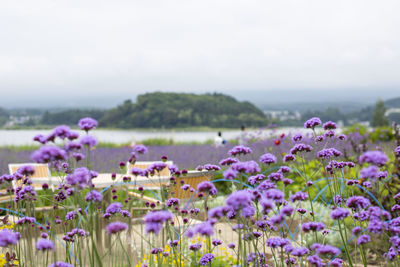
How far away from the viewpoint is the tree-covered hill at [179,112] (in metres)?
22.8

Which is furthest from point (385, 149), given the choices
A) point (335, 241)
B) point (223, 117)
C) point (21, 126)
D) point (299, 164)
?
point (21, 126)

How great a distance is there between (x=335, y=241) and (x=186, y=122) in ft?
63.3

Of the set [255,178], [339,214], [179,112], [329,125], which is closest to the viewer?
[339,214]

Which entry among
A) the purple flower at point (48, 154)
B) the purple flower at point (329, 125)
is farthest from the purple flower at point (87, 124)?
the purple flower at point (329, 125)

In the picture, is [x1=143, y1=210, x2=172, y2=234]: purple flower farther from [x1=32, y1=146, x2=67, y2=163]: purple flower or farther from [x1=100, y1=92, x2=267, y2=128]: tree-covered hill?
[x1=100, y1=92, x2=267, y2=128]: tree-covered hill

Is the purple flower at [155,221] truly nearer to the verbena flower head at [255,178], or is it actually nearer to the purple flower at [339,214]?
the purple flower at [339,214]

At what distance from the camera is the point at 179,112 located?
24344 millimetres

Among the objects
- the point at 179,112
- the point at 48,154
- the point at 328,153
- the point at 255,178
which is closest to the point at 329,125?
the point at 328,153

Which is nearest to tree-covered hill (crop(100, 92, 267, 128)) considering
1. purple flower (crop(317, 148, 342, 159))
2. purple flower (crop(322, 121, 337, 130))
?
purple flower (crop(322, 121, 337, 130))

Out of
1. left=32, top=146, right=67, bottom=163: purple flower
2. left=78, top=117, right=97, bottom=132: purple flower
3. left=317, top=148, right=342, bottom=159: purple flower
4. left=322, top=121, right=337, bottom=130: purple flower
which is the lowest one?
left=317, top=148, right=342, bottom=159: purple flower

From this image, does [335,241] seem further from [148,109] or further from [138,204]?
[148,109]

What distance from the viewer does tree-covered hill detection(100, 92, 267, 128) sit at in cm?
2280

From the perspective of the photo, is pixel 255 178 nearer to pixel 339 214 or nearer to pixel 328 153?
pixel 328 153

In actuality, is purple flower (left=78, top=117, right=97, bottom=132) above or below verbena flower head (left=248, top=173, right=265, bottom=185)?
above
